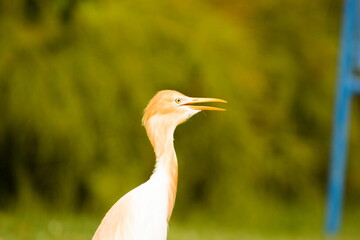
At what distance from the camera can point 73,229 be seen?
4297mm

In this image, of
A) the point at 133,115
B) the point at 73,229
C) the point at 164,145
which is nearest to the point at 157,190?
the point at 164,145

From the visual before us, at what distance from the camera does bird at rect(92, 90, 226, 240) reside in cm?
158

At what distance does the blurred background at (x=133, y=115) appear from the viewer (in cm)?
510

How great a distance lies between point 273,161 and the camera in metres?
5.98

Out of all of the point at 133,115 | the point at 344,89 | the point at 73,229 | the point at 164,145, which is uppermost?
the point at 344,89

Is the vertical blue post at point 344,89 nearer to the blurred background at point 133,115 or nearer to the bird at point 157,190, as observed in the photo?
the blurred background at point 133,115

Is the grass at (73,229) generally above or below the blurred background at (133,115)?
below

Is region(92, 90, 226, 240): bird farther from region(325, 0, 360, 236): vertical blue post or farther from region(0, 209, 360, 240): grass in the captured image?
region(325, 0, 360, 236): vertical blue post

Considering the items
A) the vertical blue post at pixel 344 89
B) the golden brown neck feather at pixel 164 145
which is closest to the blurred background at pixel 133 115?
the vertical blue post at pixel 344 89

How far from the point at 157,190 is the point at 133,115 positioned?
144 inches

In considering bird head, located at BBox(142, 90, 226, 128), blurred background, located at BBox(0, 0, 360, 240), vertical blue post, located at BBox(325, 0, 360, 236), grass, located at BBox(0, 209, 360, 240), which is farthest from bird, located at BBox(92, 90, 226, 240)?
vertical blue post, located at BBox(325, 0, 360, 236)

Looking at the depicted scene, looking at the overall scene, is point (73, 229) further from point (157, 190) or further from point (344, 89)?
point (157, 190)

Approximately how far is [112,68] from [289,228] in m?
1.88

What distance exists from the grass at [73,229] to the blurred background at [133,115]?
25mm
